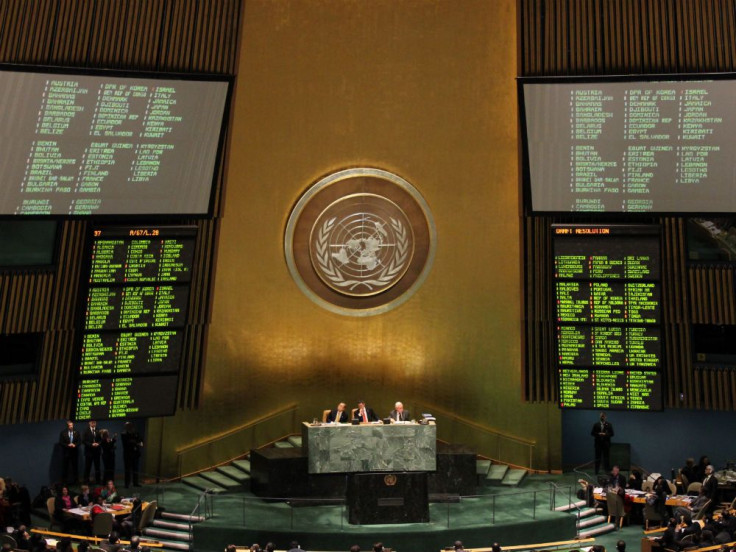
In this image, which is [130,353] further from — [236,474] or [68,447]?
[236,474]

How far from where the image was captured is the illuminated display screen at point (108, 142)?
15508 millimetres

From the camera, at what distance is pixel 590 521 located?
17.3 metres

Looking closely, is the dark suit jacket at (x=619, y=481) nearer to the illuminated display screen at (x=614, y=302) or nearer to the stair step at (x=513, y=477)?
the stair step at (x=513, y=477)

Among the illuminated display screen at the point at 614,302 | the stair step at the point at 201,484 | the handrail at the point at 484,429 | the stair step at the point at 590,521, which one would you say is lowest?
the stair step at the point at 590,521

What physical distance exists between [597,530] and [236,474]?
628cm

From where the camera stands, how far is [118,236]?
16.4 metres

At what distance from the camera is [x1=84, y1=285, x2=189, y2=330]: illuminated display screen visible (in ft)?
53.8

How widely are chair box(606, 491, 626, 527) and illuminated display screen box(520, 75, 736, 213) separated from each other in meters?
4.64

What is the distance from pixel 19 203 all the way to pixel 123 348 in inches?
107

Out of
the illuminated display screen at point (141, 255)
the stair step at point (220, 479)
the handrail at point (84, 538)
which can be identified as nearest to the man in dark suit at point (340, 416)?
the stair step at point (220, 479)

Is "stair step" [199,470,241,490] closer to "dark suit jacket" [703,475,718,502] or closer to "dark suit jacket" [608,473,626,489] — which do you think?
"dark suit jacket" [608,473,626,489]

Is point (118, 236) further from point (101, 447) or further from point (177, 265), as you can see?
point (101, 447)

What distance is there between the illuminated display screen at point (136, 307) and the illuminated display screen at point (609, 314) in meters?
6.10

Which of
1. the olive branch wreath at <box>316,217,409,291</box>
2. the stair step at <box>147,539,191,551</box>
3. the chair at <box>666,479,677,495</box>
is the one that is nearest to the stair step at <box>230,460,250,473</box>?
the stair step at <box>147,539,191,551</box>
